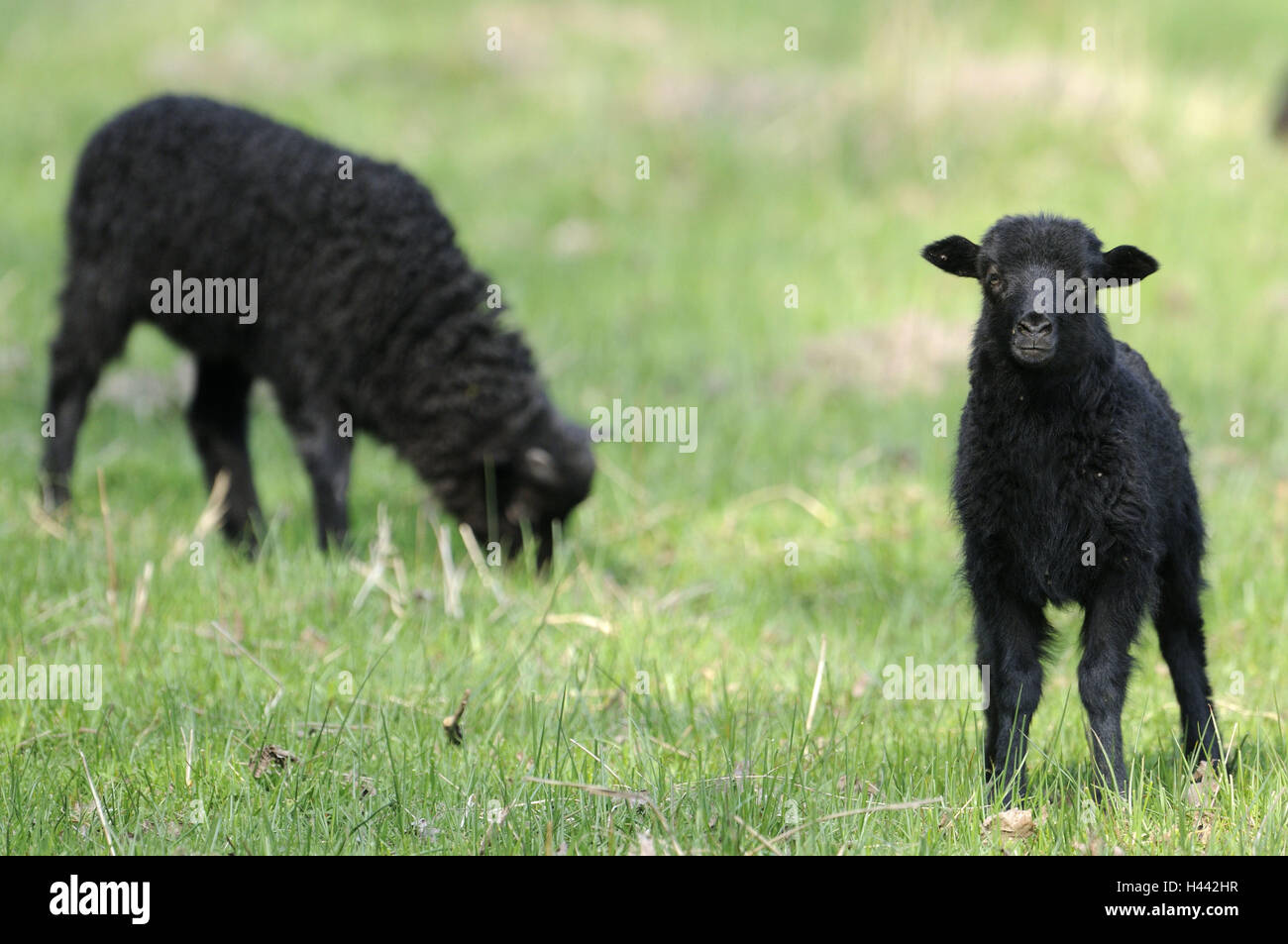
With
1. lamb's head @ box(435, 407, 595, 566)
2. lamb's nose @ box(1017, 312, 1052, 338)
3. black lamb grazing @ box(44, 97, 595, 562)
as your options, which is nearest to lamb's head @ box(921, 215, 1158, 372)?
lamb's nose @ box(1017, 312, 1052, 338)

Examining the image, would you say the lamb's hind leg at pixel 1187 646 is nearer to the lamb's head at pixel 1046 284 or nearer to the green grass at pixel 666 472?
the green grass at pixel 666 472

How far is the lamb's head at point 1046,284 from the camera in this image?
4.04m

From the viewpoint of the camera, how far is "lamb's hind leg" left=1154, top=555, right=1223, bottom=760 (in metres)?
4.65

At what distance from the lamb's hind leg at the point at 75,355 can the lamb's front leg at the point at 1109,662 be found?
19.5ft

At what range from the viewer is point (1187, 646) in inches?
189

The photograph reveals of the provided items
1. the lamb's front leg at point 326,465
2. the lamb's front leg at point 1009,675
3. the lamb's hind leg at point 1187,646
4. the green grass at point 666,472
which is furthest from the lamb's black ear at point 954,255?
the lamb's front leg at point 326,465

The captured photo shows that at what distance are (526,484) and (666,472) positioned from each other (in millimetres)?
1631

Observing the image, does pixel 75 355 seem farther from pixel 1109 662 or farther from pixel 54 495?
pixel 1109 662

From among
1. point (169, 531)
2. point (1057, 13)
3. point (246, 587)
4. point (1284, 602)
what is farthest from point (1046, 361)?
point (1057, 13)

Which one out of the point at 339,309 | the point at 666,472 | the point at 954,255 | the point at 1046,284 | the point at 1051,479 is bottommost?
the point at 1051,479

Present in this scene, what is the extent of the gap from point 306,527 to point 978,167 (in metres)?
8.32

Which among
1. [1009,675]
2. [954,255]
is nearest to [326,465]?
[954,255]

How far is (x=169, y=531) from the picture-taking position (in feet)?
24.6

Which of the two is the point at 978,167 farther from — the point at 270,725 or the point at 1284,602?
the point at 270,725
